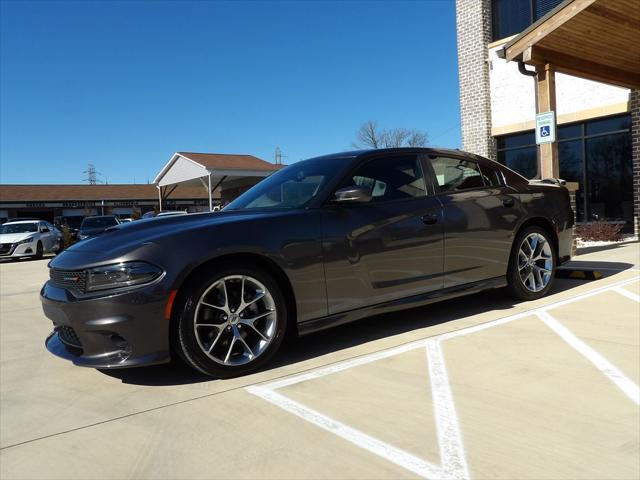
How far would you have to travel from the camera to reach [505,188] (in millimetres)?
5086

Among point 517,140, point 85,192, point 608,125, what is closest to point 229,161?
point 517,140

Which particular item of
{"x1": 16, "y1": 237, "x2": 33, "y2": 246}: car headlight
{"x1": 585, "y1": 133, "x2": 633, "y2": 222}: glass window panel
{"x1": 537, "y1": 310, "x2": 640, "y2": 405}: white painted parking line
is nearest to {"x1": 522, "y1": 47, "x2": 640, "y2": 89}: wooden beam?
{"x1": 585, "y1": 133, "x2": 633, "y2": 222}: glass window panel

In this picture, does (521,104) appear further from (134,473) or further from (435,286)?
(134,473)

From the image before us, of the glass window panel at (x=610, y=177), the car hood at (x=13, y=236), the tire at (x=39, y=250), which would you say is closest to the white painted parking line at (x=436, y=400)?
the glass window panel at (x=610, y=177)

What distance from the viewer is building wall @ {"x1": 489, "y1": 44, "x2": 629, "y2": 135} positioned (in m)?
11.8

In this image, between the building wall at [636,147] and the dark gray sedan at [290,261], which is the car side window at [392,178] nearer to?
the dark gray sedan at [290,261]

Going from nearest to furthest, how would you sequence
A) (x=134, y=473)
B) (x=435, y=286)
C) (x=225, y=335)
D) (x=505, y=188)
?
(x=134, y=473), (x=225, y=335), (x=435, y=286), (x=505, y=188)

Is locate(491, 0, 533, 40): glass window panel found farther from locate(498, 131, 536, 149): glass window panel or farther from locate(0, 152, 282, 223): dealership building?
locate(0, 152, 282, 223): dealership building

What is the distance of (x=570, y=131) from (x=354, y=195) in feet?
36.5

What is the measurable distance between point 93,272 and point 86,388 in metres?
0.83

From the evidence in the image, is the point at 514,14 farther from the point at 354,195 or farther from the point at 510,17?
the point at 354,195

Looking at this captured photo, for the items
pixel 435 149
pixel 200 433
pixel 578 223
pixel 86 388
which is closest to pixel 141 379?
pixel 86 388

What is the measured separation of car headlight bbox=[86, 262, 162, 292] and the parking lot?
70cm

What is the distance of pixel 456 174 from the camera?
4.84 m
